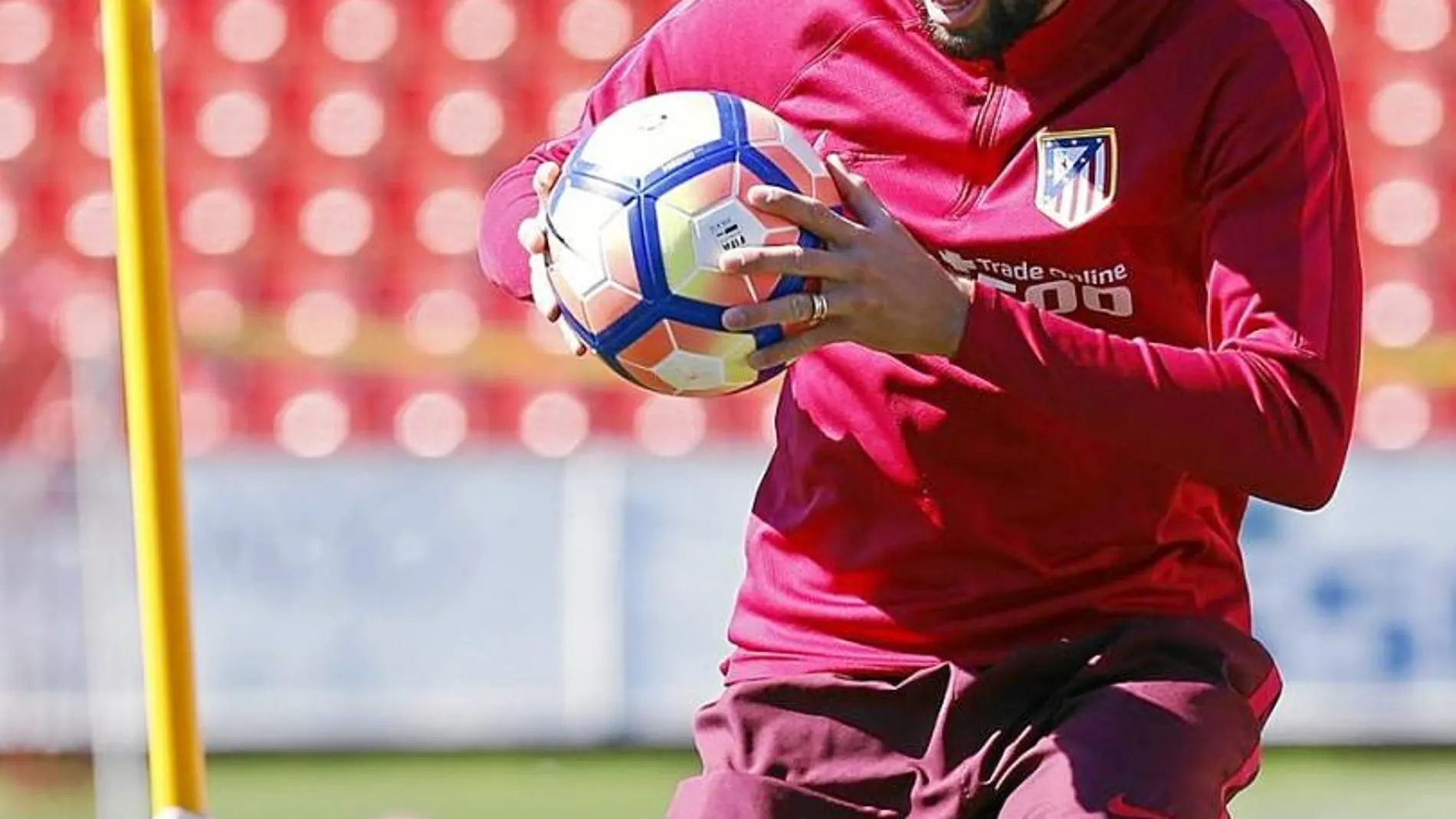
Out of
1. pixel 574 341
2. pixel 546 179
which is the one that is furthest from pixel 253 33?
pixel 574 341

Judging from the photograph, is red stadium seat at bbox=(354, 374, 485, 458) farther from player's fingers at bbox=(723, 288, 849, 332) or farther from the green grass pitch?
player's fingers at bbox=(723, 288, 849, 332)

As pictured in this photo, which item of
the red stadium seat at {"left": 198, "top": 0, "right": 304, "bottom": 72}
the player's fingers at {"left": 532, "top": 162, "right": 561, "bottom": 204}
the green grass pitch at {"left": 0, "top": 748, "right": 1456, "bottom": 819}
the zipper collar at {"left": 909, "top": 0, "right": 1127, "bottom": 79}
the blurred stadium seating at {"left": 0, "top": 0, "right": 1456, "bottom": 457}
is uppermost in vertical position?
the zipper collar at {"left": 909, "top": 0, "right": 1127, "bottom": 79}

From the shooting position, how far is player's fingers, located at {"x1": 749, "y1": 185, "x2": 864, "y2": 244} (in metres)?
2.85

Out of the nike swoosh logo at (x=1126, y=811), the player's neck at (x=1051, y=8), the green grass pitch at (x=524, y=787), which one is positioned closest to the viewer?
the nike swoosh logo at (x=1126, y=811)

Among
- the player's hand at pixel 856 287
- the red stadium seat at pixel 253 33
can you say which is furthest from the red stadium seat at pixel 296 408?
the player's hand at pixel 856 287

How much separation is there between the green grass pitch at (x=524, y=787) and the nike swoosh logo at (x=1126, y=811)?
3840 mm

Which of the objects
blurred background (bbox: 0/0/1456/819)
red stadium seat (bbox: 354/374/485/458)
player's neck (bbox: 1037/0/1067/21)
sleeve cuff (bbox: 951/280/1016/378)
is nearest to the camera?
sleeve cuff (bbox: 951/280/1016/378)

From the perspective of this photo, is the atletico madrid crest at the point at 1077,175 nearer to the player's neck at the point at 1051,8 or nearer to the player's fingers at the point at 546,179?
the player's neck at the point at 1051,8

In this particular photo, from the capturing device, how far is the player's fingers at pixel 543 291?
10.4 feet

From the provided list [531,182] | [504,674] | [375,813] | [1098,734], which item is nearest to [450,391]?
[504,674]

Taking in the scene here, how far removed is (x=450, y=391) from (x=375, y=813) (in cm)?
292

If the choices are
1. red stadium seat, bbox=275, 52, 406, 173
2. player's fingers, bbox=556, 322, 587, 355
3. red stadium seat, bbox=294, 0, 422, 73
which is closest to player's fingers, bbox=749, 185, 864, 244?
player's fingers, bbox=556, 322, 587, 355

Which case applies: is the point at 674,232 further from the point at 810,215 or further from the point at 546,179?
the point at 546,179

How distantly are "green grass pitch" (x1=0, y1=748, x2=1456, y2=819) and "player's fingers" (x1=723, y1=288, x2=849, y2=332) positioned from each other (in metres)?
4.04
